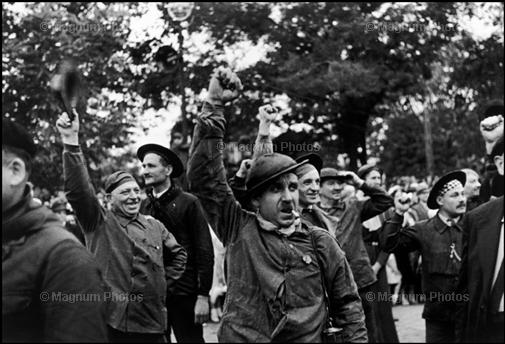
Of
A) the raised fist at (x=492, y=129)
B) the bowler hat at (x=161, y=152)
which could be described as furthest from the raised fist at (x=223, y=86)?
the bowler hat at (x=161, y=152)

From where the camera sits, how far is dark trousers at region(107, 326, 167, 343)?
18.2ft

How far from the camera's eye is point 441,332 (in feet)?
22.8

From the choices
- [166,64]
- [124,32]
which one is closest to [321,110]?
[166,64]

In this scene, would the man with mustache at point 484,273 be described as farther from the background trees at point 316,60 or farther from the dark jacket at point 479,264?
the background trees at point 316,60

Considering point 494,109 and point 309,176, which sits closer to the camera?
point 494,109

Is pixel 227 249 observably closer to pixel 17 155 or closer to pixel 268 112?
pixel 268 112

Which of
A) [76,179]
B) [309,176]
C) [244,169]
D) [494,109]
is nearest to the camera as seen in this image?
[76,179]

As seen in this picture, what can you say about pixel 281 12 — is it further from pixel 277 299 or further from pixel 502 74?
pixel 277 299

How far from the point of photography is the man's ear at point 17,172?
3049 millimetres

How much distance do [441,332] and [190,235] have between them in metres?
2.30

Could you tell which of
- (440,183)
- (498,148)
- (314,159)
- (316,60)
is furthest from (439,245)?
(316,60)

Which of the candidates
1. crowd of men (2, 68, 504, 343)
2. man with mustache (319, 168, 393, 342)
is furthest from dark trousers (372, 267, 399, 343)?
man with mustache (319, 168, 393, 342)

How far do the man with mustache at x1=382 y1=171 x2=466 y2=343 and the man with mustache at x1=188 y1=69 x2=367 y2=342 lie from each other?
2718 mm

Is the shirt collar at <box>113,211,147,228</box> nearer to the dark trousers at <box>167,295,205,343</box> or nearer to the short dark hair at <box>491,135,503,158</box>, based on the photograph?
the dark trousers at <box>167,295,205,343</box>
